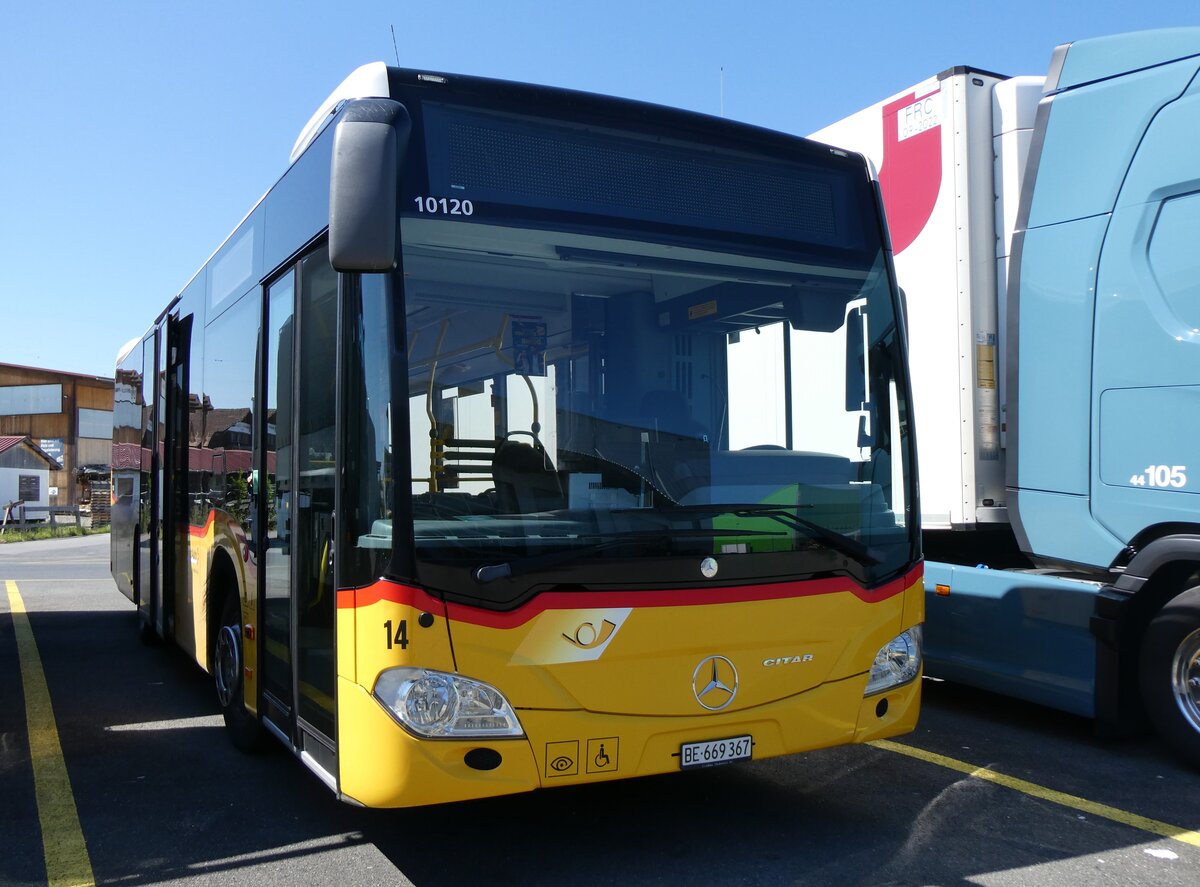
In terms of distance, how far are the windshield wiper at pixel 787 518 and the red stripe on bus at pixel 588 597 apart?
0.42ft

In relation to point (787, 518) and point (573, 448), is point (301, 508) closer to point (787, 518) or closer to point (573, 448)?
point (573, 448)

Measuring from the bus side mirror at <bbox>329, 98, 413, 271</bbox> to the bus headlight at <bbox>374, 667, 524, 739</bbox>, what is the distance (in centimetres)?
135

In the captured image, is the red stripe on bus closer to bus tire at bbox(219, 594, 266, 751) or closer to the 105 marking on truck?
the 105 marking on truck

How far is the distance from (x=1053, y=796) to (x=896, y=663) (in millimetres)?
1204

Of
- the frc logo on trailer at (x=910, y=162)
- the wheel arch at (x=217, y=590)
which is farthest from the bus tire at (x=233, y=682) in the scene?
the frc logo on trailer at (x=910, y=162)

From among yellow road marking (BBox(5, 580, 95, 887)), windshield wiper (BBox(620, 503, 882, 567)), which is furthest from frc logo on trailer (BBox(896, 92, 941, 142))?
yellow road marking (BBox(5, 580, 95, 887))

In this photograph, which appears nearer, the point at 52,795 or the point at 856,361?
the point at 856,361

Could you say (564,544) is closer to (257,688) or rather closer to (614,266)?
(614,266)

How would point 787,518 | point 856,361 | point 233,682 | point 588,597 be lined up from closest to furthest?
1. point 588,597
2. point 787,518
3. point 856,361
4. point 233,682

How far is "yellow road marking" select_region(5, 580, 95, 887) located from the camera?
4141 mm

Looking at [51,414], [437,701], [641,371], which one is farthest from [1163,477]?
[51,414]

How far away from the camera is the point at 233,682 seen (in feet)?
18.7

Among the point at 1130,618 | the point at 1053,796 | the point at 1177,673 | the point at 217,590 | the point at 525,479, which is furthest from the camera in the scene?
the point at 217,590

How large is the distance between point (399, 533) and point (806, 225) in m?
2.14
